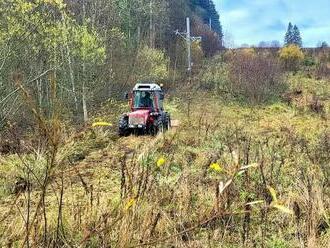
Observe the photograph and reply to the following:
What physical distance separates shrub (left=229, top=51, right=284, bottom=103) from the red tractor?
12.7m

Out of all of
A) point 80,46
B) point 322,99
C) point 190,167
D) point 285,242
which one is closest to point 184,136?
point 190,167

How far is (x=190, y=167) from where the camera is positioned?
8.14 meters

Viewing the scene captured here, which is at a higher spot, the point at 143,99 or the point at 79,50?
the point at 79,50

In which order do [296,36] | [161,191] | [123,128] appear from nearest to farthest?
[161,191] < [123,128] < [296,36]

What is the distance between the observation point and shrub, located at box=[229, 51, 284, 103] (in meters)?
27.7

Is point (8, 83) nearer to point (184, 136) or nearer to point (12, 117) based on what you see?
point (12, 117)

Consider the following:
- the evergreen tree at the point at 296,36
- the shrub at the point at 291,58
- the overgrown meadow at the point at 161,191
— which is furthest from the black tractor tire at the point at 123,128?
the evergreen tree at the point at 296,36

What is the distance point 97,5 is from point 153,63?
20.9 feet

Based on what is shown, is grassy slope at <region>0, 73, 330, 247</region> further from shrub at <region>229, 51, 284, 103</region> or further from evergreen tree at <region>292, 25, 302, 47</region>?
evergreen tree at <region>292, 25, 302, 47</region>

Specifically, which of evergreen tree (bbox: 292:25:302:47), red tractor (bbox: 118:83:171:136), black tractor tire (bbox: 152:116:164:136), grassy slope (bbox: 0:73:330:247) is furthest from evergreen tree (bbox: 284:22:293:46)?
grassy slope (bbox: 0:73:330:247)

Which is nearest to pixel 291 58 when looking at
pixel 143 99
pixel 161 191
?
pixel 143 99

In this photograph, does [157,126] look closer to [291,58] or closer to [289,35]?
[291,58]

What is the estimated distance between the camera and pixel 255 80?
28875 mm

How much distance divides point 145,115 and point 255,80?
53.3 ft
